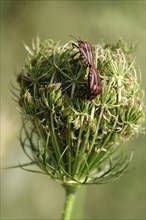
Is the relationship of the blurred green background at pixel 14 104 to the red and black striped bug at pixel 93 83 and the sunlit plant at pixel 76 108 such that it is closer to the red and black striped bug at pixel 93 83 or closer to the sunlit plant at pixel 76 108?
the sunlit plant at pixel 76 108

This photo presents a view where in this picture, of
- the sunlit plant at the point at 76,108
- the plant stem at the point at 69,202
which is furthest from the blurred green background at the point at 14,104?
the plant stem at the point at 69,202

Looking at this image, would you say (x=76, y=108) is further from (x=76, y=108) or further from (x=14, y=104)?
(x=14, y=104)

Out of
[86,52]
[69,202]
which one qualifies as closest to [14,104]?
[69,202]

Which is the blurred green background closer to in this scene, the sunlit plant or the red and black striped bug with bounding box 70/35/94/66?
the sunlit plant

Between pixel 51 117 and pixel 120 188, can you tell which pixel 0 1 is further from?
pixel 51 117

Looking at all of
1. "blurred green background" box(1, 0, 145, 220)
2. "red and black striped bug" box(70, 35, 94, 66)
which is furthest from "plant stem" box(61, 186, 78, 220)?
"blurred green background" box(1, 0, 145, 220)
